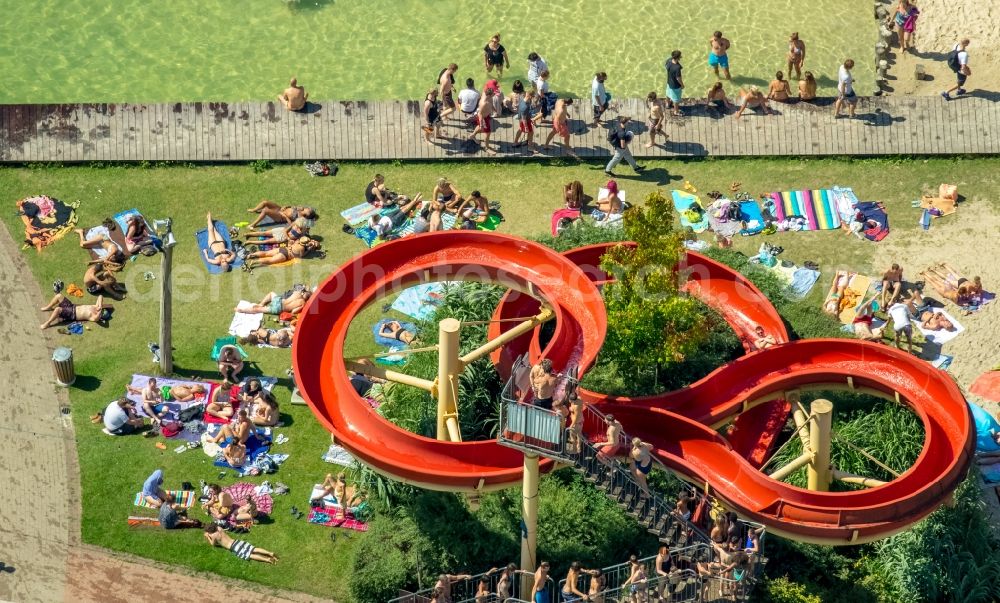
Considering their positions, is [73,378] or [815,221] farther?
[815,221]

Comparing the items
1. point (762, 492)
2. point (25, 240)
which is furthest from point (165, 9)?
point (762, 492)

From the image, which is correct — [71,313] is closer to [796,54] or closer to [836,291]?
[836,291]

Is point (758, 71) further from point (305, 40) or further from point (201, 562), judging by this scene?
point (201, 562)

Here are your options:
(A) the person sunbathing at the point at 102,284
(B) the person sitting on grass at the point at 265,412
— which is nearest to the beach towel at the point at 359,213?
(A) the person sunbathing at the point at 102,284

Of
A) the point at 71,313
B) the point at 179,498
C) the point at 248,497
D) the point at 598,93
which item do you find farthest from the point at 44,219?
the point at 598,93

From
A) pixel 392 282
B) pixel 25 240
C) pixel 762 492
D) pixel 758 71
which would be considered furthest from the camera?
A: pixel 758 71
